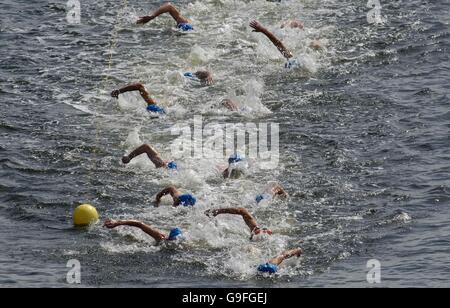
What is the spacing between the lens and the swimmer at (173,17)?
3153 cm

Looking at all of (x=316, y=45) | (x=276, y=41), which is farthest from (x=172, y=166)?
(x=316, y=45)

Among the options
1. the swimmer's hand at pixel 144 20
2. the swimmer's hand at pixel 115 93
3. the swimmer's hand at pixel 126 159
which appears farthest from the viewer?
the swimmer's hand at pixel 144 20

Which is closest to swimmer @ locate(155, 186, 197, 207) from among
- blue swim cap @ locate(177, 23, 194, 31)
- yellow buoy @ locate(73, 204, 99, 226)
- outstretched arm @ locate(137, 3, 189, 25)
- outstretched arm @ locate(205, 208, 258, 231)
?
outstretched arm @ locate(205, 208, 258, 231)

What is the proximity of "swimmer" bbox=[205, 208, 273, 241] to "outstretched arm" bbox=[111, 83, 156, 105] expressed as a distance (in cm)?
586

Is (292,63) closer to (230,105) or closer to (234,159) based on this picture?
(230,105)

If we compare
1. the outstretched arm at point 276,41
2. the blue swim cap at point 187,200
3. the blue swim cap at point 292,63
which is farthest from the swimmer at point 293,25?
the blue swim cap at point 187,200

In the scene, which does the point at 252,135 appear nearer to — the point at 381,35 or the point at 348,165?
the point at 348,165

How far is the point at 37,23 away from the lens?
32.5 meters

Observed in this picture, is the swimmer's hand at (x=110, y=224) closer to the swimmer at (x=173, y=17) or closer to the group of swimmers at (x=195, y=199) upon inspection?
the group of swimmers at (x=195, y=199)

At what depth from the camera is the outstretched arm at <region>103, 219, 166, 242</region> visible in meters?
19.7

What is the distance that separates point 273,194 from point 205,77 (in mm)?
6850
